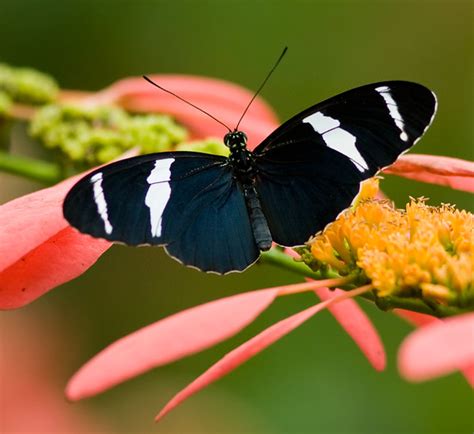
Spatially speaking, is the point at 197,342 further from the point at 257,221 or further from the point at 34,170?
the point at 34,170

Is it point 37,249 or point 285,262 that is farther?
point 285,262

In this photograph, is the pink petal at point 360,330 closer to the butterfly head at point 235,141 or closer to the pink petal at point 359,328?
the pink petal at point 359,328

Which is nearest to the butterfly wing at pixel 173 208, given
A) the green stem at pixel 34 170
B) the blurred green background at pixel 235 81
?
the green stem at pixel 34 170

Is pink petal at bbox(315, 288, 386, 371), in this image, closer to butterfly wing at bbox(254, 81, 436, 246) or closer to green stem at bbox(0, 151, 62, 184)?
butterfly wing at bbox(254, 81, 436, 246)

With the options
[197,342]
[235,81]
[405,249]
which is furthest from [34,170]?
[235,81]

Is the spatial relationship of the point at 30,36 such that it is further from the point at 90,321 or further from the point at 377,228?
the point at 377,228

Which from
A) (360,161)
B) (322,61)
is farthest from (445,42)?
(360,161)

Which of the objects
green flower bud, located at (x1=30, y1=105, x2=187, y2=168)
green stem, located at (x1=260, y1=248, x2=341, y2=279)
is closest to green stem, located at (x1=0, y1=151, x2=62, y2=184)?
green flower bud, located at (x1=30, y1=105, x2=187, y2=168)
